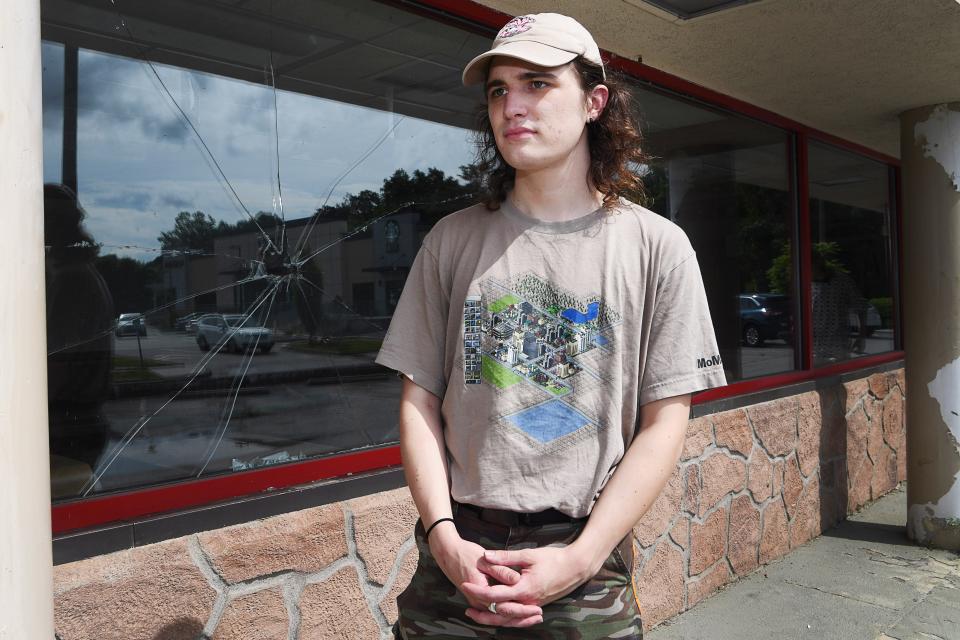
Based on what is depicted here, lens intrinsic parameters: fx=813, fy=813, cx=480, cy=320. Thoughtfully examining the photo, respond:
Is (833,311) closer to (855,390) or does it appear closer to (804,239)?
(855,390)

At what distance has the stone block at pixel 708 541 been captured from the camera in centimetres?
408

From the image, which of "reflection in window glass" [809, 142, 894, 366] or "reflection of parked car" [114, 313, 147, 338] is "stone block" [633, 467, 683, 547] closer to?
"reflection in window glass" [809, 142, 894, 366]

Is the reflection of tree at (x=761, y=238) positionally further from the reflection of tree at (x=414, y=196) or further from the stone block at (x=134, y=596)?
the stone block at (x=134, y=596)

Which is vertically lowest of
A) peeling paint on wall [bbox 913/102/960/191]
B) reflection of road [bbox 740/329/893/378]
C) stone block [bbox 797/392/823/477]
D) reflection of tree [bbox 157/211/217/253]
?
stone block [bbox 797/392/823/477]

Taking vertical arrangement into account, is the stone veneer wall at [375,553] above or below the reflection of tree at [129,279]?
below

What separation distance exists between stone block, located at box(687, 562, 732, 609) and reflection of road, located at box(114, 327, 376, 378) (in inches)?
91.0

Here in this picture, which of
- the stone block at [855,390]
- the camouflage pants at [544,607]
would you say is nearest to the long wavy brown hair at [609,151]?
the camouflage pants at [544,607]

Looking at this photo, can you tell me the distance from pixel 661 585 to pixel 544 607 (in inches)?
102

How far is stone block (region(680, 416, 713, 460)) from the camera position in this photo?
400 centimetres

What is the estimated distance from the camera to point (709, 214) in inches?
184

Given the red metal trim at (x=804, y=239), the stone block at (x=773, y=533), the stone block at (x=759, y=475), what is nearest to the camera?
the stone block at (x=759, y=475)

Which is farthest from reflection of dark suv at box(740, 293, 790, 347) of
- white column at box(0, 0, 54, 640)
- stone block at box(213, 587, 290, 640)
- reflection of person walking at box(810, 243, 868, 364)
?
white column at box(0, 0, 54, 640)

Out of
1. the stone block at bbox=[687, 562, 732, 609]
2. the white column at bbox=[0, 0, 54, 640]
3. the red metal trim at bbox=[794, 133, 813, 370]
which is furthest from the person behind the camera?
the red metal trim at bbox=[794, 133, 813, 370]

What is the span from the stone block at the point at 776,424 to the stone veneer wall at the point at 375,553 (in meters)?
0.01
